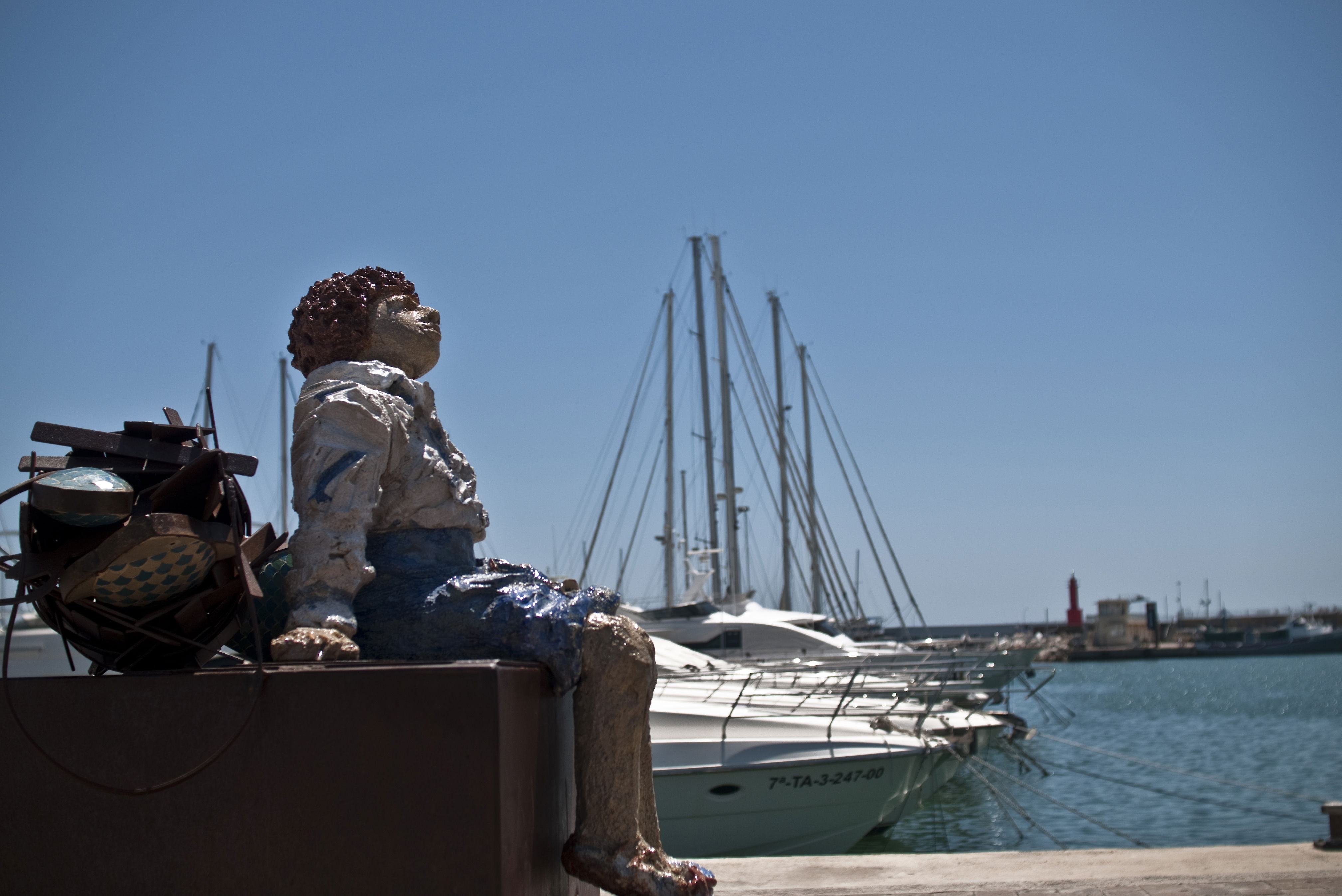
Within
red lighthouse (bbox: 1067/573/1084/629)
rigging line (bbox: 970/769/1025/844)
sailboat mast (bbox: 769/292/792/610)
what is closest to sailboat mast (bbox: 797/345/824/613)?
sailboat mast (bbox: 769/292/792/610)

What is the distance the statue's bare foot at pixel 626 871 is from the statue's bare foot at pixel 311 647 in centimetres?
77

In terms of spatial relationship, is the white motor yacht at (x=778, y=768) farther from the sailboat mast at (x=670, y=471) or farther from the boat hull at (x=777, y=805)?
the sailboat mast at (x=670, y=471)

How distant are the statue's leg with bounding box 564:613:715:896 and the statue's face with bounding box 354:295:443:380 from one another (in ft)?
3.17

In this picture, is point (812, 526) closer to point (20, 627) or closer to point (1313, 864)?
point (20, 627)

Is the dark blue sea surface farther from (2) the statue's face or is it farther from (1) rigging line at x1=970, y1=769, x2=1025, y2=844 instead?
(2) the statue's face

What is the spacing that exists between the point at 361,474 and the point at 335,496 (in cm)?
9

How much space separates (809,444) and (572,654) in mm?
35826

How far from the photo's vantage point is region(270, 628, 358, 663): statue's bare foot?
2.47 meters

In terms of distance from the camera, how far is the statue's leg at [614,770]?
112 inches

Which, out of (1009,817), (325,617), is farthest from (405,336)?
(1009,817)

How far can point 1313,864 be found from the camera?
4.25 meters

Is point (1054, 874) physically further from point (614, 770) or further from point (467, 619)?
point (467, 619)

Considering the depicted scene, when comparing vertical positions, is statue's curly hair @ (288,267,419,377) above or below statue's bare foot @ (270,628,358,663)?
above

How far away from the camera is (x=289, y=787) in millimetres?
2361
